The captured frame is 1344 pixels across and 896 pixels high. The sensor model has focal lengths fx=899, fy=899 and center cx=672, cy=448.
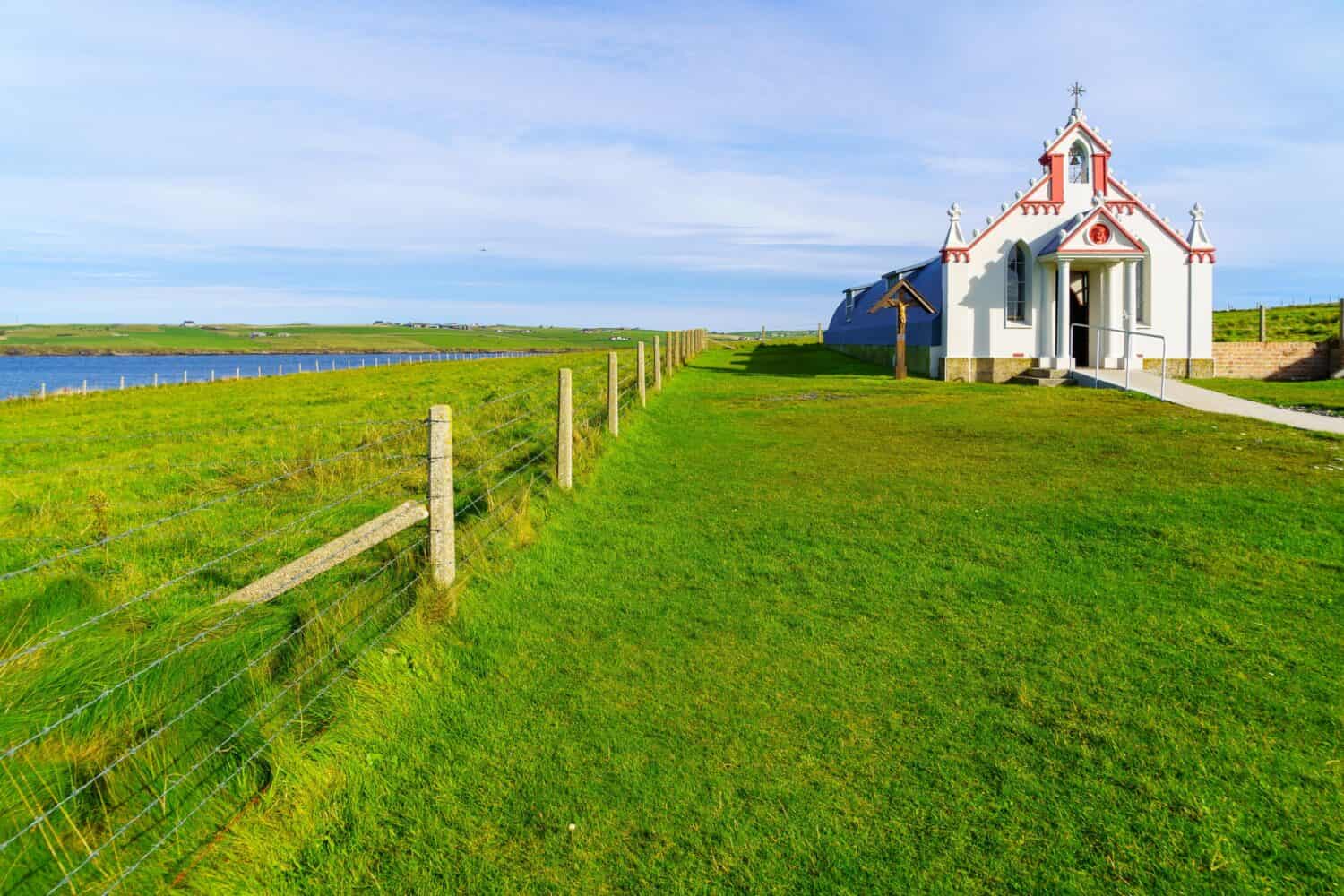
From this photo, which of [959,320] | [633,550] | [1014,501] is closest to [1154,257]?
[959,320]

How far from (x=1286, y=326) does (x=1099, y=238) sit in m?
25.6

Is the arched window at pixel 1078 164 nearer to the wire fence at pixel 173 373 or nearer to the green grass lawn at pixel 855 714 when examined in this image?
the green grass lawn at pixel 855 714

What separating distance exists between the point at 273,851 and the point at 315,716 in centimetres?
102

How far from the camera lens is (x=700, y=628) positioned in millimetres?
6172

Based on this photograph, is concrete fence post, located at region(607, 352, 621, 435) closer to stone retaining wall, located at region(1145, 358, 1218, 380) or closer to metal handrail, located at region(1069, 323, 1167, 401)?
metal handrail, located at region(1069, 323, 1167, 401)

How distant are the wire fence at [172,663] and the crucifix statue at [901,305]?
20.4 meters

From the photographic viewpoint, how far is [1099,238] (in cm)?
2559

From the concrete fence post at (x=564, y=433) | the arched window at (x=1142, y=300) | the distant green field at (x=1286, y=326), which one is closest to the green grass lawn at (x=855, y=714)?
the concrete fence post at (x=564, y=433)

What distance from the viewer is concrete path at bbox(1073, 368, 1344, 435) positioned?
49.3ft

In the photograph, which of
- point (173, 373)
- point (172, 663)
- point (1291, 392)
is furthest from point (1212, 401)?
point (173, 373)

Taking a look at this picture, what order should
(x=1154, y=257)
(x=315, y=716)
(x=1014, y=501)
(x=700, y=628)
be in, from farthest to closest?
(x=1154, y=257), (x=1014, y=501), (x=700, y=628), (x=315, y=716)

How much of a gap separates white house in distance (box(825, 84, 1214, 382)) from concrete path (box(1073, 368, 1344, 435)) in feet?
7.20

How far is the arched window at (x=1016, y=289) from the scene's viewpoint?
91.1 ft

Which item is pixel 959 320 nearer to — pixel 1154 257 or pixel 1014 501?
pixel 1154 257
